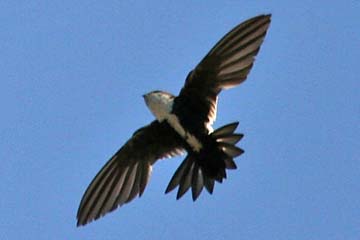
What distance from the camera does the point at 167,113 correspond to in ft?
37.4

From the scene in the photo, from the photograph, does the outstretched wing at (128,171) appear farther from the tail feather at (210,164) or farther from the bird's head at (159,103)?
the tail feather at (210,164)

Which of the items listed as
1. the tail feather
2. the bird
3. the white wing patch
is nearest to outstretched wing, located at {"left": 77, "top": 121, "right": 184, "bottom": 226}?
the bird

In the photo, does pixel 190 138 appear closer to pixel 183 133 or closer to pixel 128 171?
pixel 183 133

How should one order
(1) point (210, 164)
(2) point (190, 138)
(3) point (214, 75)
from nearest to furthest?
(1) point (210, 164) → (2) point (190, 138) → (3) point (214, 75)

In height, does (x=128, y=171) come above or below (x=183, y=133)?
above

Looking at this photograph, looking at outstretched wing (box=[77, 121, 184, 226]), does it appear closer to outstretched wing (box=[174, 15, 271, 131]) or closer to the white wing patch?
the white wing patch

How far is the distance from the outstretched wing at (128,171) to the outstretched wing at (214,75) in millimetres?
290

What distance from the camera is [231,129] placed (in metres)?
11.0

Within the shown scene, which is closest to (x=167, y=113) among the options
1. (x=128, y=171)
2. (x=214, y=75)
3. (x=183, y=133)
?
(x=183, y=133)

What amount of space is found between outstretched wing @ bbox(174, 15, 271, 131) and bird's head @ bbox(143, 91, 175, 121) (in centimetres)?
7

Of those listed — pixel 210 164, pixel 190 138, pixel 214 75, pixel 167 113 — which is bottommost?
pixel 210 164

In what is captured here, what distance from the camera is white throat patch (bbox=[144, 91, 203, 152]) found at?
37.2 ft

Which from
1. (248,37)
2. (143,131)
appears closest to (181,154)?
(143,131)

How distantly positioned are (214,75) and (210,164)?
92cm
